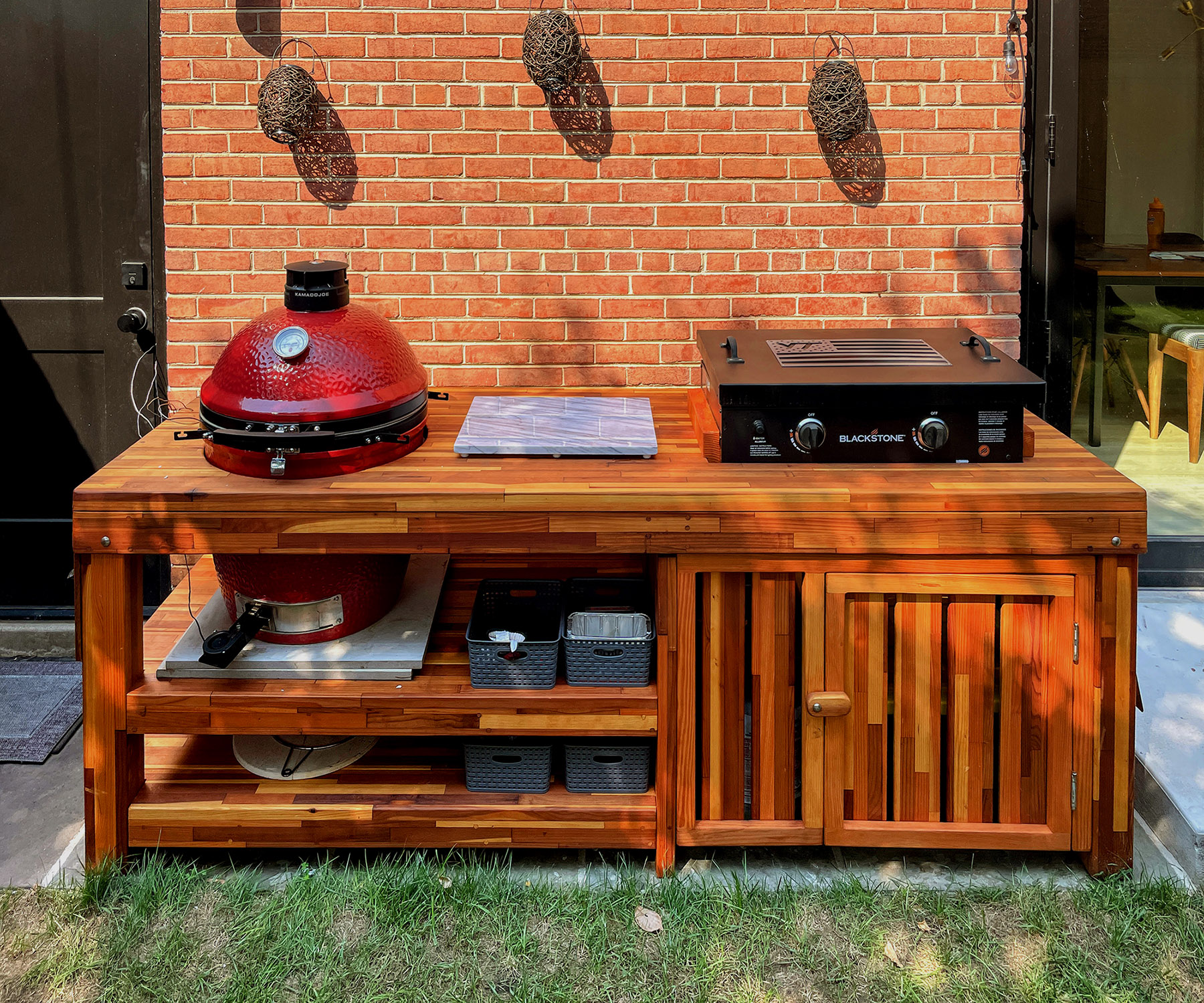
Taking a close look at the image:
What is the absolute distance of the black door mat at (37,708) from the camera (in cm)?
361

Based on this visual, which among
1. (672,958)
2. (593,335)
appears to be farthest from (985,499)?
(593,335)

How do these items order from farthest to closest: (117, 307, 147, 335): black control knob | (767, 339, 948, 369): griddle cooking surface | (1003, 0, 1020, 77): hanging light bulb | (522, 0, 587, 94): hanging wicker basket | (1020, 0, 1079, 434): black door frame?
(117, 307, 147, 335): black control knob
(1020, 0, 1079, 434): black door frame
(1003, 0, 1020, 77): hanging light bulb
(522, 0, 587, 94): hanging wicker basket
(767, 339, 948, 369): griddle cooking surface

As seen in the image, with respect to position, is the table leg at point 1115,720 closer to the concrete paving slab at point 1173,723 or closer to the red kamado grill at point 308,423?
the concrete paving slab at point 1173,723

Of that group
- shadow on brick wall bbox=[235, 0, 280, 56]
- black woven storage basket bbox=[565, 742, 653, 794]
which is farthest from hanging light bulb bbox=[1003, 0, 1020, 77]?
black woven storage basket bbox=[565, 742, 653, 794]

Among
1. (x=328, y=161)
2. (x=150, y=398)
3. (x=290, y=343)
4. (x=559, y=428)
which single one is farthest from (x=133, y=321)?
(x=559, y=428)

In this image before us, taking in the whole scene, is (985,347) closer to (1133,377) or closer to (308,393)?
(1133,377)

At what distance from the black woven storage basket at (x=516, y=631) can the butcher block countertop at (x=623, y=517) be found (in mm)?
263

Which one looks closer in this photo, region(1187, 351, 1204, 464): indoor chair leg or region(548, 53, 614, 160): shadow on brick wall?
region(548, 53, 614, 160): shadow on brick wall

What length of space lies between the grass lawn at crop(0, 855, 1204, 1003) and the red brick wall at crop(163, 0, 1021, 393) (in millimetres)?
1719

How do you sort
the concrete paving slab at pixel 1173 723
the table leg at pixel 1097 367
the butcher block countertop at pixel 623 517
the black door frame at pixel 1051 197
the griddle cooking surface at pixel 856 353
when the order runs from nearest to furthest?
the butcher block countertop at pixel 623 517, the concrete paving slab at pixel 1173 723, the griddle cooking surface at pixel 856 353, the black door frame at pixel 1051 197, the table leg at pixel 1097 367

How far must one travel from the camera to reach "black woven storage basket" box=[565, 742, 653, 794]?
3.00 meters

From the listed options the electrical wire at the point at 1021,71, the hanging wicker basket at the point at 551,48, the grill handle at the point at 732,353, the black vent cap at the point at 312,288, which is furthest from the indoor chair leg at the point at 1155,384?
the black vent cap at the point at 312,288

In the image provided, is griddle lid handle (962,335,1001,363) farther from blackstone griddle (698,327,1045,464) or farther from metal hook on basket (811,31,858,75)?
metal hook on basket (811,31,858,75)

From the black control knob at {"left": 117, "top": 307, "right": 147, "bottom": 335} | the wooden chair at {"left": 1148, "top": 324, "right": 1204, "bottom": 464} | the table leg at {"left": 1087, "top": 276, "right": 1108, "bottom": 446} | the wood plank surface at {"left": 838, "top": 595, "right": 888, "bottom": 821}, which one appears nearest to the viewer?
the wood plank surface at {"left": 838, "top": 595, "right": 888, "bottom": 821}
